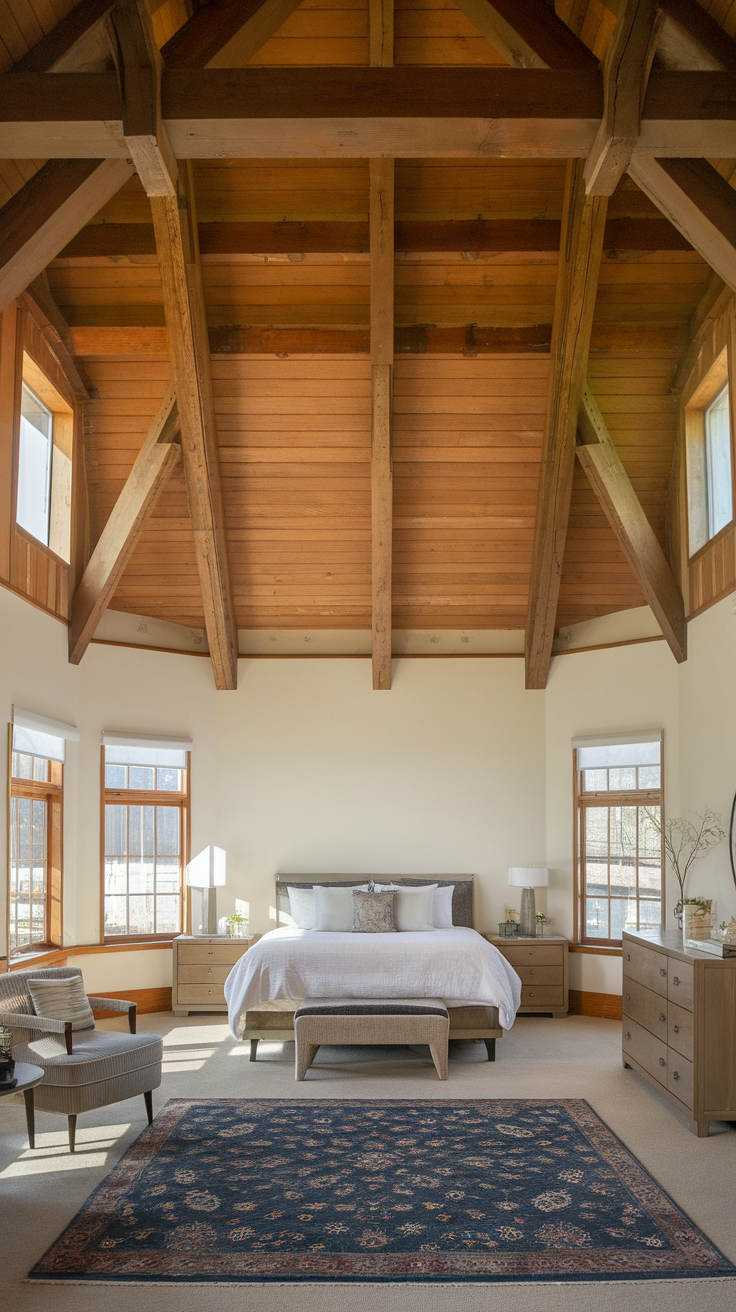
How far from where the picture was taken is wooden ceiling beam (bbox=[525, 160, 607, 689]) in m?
5.97

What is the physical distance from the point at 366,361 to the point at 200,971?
478 centimetres

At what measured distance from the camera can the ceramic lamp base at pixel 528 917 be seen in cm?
823

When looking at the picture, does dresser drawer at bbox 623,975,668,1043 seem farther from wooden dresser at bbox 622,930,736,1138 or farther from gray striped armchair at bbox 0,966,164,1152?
gray striped armchair at bbox 0,966,164,1152

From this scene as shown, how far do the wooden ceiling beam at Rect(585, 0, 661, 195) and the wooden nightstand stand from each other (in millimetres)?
5947

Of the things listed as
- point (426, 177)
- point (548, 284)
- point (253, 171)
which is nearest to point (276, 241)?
point (253, 171)

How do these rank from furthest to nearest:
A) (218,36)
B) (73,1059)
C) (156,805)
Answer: (156,805)
(73,1059)
(218,36)

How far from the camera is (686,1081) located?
5.23 metres

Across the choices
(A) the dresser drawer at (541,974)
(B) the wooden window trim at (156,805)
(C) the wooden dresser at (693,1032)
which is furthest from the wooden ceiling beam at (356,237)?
(A) the dresser drawer at (541,974)

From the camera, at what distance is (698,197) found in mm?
4109

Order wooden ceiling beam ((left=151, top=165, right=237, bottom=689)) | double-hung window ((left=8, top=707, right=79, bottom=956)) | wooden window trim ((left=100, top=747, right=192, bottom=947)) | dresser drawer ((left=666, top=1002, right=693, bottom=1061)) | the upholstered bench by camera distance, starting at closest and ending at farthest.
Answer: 1. dresser drawer ((left=666, top=1002, right=693, bottom=1061))
2. wooden ceiling beam ((left=151, top=165, right=237, bottom=689))
3. the upholstered bench
4. double-hung window ((left=8, top=707, right=79, bottom=956))
5. wooden window trim ((left=100, top=747, right=192, bottom=947))

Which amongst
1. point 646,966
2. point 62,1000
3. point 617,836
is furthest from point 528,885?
point 62,1000

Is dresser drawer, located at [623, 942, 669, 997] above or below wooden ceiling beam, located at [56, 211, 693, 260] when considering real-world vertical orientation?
below

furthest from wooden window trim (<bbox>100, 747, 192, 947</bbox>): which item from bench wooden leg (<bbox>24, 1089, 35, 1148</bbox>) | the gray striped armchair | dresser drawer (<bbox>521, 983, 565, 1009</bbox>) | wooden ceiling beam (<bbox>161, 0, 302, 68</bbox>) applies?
wooden ceiling beam (<bbox>161, 0, 302, 68</bbox>)

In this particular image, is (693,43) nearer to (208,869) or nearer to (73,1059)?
(73,1059)
